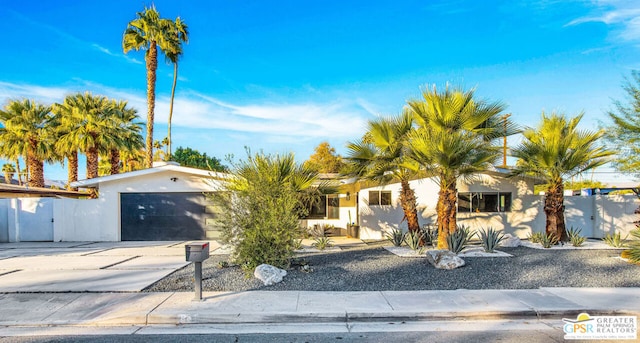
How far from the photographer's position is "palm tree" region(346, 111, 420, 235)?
1180 centimetres

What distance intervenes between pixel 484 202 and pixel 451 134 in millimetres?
6610

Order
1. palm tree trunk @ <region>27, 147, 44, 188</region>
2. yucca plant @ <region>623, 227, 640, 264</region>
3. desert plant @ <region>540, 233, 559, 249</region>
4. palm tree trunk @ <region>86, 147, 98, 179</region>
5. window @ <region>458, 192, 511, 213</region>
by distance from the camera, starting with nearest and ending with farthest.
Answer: yucca plant @ <region>623, 227, 640, 264</region> → desert plant @ <region>540, 233, 559, 249</region> → window @ <region>458, 192, 511, 213</region> → palm tree trunk @ <region>86, 147, 98, 179</region> → palm tree trunk @ <region>27, 147, 44, 188</region>

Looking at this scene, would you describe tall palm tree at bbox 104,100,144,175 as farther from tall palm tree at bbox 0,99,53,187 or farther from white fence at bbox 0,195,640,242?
white fence at bbox 0,195,640,242

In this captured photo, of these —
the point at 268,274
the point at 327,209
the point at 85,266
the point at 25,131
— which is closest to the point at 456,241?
the point at 268,274

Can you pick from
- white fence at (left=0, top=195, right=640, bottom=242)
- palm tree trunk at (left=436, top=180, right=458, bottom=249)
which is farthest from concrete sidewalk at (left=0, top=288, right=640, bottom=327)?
white fence at (left=0, top=195, right=640, bottom=242)

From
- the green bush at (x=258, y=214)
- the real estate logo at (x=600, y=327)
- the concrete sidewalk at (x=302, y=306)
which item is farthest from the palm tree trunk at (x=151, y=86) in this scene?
the real estate logo at (x=600, y=327)

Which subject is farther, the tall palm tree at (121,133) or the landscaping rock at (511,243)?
the tall palm tree at (121,133)

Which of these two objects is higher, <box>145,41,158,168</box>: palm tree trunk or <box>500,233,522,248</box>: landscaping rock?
<box>145,41,158,168</box>: palm tree trunk

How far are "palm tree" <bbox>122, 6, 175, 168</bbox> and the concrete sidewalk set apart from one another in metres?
18.3

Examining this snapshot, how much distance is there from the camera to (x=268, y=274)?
292 inches

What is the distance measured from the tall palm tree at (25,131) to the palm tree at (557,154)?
77.7 feet

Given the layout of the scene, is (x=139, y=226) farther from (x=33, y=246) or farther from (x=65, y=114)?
(x=65, y=114)

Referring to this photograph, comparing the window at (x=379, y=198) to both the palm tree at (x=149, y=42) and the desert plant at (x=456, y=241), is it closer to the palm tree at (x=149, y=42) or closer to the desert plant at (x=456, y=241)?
the desert plant at (x=456, y=241)

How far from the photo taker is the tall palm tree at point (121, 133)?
21.0 metres
